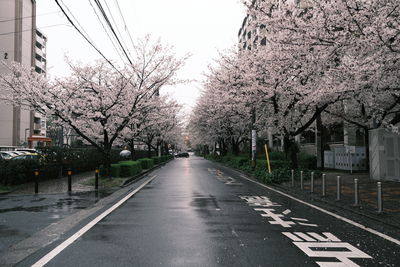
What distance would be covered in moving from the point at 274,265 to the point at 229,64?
1921 centimetres

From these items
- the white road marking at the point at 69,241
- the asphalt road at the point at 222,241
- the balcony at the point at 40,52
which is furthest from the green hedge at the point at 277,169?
the balcony at the point at 40,52

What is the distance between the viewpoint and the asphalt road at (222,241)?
4.62 meters

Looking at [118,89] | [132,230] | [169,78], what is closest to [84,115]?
[118,89]

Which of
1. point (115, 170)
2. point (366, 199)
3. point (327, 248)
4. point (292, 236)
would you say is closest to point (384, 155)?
point (366, 199)

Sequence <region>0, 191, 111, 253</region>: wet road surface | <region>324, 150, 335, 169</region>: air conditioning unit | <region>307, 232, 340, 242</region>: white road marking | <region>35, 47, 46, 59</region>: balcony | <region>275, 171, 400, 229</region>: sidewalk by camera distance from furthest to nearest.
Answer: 1. <region>35, 47, 46, 59</region>: balcony
2. <region>324, 150, 335, 169</region>: air conditioning unit
3. <region>275, 171, 400, 229</region>: sidewalk
4. <region>0, 191, 111, 253</region>: wet road surface
5. <region>307, 232, 340, 242</region>: white road marking

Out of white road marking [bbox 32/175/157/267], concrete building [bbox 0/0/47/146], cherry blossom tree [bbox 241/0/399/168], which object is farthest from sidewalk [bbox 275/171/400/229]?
concrete building [bbox 0/0/47/146]

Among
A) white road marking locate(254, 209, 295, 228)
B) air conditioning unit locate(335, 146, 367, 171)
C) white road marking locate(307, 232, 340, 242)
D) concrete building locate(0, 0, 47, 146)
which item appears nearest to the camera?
white road marking locate(307, 232, 340, 242)

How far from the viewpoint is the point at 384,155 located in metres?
15.1

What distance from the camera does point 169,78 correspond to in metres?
20.7

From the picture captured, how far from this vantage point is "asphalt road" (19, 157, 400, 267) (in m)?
4.62

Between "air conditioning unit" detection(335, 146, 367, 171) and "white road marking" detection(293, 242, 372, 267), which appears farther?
"air conditioning unit" detection(335, 146, 367, 171)

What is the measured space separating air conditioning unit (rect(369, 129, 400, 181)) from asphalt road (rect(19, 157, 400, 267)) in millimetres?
8220

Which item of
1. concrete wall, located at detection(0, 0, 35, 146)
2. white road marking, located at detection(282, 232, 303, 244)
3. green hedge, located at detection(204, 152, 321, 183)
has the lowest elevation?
white road marking, located at detection(282, 232, 303, 244)

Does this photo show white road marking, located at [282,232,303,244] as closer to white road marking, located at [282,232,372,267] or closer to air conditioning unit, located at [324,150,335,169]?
white road marking, located at [282,232,372,267]
